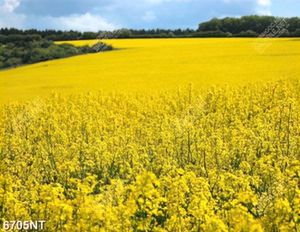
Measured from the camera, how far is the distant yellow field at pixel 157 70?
1077 inches

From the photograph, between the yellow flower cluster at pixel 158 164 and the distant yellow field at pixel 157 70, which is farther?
the distant yellow field at pixel 157 70

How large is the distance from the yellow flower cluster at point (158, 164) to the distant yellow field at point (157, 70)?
19.3ft

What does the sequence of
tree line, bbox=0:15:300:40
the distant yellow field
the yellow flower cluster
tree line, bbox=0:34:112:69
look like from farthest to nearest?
tree line, bbox=0:15:300:40 → tree line, bbox=0:34:112:69 → the distant yellow field → the yellow flower cluster

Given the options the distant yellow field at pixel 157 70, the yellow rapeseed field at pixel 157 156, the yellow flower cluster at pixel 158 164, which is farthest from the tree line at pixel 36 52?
the yellow flower cluster at pixel 158 164

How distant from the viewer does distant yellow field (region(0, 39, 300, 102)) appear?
27359 millimetres

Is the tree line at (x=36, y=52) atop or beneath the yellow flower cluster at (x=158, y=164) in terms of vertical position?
beneath

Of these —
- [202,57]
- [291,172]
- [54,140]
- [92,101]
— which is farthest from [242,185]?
[202,57]

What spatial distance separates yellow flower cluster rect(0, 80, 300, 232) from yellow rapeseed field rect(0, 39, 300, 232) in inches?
0.8

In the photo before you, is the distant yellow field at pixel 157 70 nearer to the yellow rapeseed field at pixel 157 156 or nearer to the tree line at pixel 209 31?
the yellow rapeseed field at pixel 157 156

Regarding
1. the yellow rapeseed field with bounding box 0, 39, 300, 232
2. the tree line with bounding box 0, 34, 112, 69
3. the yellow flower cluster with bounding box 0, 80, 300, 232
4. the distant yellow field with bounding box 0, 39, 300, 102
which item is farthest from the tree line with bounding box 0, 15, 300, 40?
the yellow flower cluster with bounding box 0, 80, 300, 232

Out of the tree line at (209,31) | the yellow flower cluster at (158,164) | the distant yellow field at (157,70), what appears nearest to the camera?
the yellow flower cluster at (158,164)

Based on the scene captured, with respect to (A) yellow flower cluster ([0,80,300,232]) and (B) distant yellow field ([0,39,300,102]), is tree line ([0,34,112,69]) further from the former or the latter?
(A) yellow flower cluster ([0,80,300,232])

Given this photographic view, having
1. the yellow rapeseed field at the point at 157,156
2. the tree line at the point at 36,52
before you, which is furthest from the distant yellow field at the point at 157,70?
the tree line at the point at 36,52

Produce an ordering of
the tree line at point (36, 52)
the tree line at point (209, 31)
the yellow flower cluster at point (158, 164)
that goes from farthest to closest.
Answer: the tree line at point (209, 31) < the tree line at point (36, 52) < the yellow flower cluster at point (158, 164)
